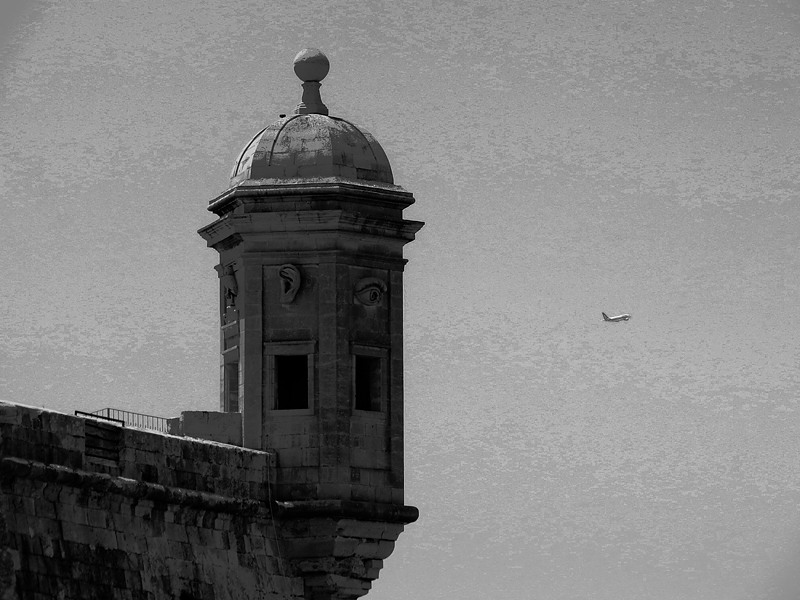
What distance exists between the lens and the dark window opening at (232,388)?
2147 inches

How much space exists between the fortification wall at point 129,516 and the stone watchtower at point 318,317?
2.75 ft

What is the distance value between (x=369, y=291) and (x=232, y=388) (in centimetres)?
262

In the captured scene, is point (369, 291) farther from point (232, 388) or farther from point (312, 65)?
point (312, 65)

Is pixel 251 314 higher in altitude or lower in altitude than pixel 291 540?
higher

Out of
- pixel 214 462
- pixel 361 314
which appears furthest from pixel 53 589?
pixel 361 314

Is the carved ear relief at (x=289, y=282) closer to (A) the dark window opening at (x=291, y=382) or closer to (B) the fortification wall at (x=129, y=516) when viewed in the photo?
(A) the dark window opening at (x=291, y=382)

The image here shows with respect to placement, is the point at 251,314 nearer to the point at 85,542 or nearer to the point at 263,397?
the point at 263,397

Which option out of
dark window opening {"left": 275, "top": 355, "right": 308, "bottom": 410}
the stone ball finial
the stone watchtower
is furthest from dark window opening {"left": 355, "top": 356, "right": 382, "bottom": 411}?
the stone ball finial

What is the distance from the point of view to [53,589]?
157 feet

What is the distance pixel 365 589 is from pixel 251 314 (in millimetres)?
4488

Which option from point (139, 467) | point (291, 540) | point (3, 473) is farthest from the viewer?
point (291, 540)

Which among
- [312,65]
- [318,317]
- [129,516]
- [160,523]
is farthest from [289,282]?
[129,516]

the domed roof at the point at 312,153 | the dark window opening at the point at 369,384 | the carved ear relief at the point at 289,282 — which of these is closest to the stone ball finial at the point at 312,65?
the domed roof at the point at 312,153

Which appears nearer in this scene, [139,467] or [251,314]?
[139,467]
